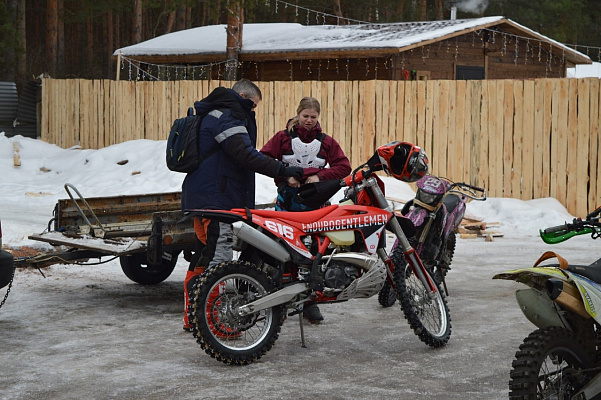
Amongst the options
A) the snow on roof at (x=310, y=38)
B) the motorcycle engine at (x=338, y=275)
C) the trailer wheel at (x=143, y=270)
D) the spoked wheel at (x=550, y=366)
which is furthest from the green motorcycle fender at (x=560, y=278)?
the snow on roof at (x=310, y=38)

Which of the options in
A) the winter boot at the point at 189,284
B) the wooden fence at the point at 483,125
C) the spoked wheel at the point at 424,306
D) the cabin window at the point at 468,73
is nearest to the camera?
the spoked wheel at the point at 424,306

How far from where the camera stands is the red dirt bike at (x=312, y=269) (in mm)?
6121

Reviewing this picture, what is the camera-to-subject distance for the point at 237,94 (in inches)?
273

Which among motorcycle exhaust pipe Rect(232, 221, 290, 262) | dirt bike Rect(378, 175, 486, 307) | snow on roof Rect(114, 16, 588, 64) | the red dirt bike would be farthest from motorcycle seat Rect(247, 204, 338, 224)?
snow on roof Rect(114, 16, 588, 64)

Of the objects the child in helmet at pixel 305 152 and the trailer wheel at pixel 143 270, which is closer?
the child in helmet at pixel 305 152

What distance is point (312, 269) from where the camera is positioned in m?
6.37

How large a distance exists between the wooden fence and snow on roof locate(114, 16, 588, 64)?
631cm

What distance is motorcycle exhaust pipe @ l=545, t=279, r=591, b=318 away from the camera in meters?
4.34

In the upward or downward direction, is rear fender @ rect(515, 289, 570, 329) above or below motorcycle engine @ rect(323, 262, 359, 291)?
above

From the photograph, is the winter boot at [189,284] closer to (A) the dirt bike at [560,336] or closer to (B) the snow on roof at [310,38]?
(A) the dirt bike at [560,336]

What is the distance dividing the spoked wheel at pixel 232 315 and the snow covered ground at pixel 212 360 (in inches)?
4.9

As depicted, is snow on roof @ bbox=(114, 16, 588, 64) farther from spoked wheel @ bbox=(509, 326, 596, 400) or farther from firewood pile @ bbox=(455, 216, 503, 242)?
spoked wheel @ bbox=(509, 326, 596, 400)

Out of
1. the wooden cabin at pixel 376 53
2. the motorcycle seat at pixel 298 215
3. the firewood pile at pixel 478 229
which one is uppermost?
the wooden cabin at pixel 376 53

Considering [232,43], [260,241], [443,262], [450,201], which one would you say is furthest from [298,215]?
[232,43]
